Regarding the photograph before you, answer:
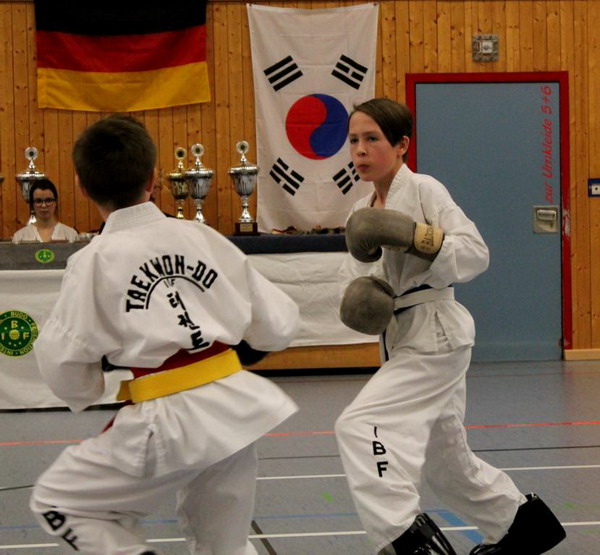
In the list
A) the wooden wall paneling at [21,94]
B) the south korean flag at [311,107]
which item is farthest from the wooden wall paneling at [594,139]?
the wooden wall paneling at [21,94]

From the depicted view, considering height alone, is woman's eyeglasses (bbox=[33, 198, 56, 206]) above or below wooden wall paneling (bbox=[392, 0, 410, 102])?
below

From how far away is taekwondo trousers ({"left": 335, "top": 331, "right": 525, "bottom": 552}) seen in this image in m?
2.92

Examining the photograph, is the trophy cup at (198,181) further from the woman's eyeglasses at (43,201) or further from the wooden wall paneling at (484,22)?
the wooden wall paneling at (484,22)

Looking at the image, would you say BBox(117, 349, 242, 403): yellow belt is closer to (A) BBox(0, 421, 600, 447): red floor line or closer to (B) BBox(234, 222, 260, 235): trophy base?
(A) BBox(0, 421, 600, 447): red floor line

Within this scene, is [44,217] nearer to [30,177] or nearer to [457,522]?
[30,177]

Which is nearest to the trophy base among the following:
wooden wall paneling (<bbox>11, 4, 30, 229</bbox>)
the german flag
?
the german flag

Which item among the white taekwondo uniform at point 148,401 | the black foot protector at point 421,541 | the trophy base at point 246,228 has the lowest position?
the black foot protector at point 421,541

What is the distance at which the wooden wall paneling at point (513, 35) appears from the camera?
9.12m

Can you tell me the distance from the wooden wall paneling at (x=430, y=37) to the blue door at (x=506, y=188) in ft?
0.62

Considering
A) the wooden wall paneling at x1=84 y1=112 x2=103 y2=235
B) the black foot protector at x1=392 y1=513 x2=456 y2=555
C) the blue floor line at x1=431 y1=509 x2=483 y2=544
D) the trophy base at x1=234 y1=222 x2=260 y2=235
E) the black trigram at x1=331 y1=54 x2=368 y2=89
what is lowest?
Result: the blue floor line at x1=431 y1=509 x2=483 y2=544

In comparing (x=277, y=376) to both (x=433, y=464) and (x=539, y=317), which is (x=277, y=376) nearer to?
(x=539, y=317)

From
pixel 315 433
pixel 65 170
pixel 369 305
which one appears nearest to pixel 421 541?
pixel 369 305

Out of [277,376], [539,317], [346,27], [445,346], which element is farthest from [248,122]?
[445,346]

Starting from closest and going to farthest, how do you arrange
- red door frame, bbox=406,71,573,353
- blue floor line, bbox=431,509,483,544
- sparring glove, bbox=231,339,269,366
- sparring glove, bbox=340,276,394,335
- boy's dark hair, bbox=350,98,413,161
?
sparring glove, bbox=231,339,269,366, sparring glove, bbox=340,276,394,335, boy's dark hair, bbox=350,98,413,161, blue floor line, bbox=431,509,483,544, red door frame, bbox=406,71,573,353
